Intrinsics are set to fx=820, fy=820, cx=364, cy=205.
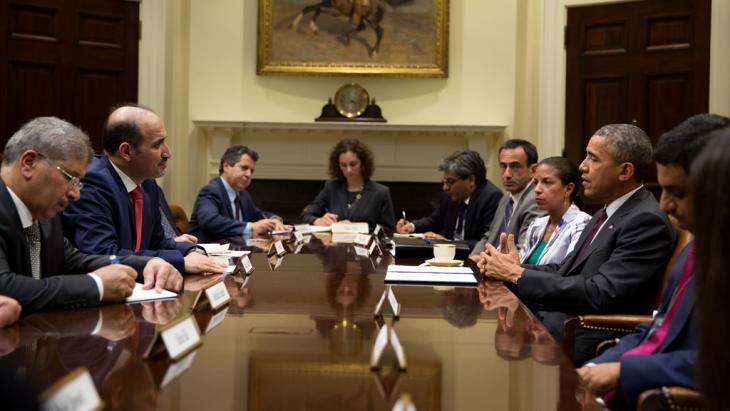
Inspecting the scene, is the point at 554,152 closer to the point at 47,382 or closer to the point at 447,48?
the point at 447,48

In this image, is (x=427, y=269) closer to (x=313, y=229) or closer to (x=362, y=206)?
(x=313, y=229)

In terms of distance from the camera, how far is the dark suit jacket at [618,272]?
9.21 feet

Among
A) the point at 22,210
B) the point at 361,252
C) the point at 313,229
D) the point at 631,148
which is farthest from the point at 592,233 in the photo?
the point at 313,229

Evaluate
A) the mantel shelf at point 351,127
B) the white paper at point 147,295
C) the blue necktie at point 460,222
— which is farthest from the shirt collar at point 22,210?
the mantel shelf at point 351,127

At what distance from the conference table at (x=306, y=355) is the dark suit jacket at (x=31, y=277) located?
46 millimetres

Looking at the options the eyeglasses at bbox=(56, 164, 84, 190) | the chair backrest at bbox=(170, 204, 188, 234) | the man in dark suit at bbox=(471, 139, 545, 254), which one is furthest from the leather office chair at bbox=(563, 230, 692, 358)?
the chair backrest at bbox=(170, 204, 188, 234)

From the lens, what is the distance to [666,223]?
282 centimetres

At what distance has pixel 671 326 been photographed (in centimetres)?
193

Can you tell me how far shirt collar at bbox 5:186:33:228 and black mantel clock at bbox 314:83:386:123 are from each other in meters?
6.39

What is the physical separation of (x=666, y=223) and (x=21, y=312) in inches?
80.9

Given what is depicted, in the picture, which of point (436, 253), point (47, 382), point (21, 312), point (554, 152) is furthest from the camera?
point (554, 152)

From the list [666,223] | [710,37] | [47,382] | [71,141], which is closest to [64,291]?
[71,141]

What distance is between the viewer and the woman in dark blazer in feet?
21.6

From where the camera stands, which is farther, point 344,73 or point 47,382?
point 344,73
